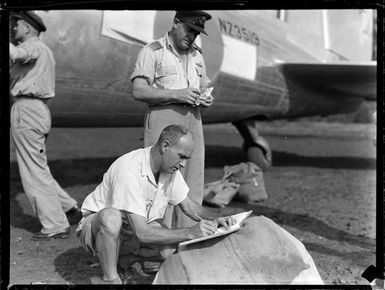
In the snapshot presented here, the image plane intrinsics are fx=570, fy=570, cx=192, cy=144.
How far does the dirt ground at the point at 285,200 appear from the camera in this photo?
161 inches

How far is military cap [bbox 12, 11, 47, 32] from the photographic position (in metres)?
4.72

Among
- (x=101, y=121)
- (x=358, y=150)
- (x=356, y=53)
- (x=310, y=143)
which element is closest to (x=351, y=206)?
(x=101, y=121)

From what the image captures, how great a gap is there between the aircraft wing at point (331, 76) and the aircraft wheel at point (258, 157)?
3.90 ft

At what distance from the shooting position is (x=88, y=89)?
5805mm

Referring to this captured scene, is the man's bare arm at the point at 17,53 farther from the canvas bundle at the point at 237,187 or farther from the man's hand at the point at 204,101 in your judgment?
the canvas bundle at the point at 237,187

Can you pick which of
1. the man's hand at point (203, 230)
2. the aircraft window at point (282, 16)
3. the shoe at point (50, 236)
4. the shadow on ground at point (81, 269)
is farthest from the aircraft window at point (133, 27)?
the aircraft window at point (282, 16)

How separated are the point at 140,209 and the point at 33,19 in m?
2.38

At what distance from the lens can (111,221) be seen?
3.18 meters

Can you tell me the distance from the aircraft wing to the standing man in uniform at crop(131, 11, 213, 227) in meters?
5.07

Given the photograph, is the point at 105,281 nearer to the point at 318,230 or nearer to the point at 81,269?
the point at 81,269

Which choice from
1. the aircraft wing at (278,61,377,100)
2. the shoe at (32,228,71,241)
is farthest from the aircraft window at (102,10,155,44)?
the aircraft wing at (278,61,377,100)

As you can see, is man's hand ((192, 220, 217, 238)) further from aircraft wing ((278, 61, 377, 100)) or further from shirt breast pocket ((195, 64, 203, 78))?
aircraft wing ((278, 61, 377, 100))

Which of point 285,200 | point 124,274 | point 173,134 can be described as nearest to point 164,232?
point 173,134

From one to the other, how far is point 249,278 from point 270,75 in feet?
19.6
